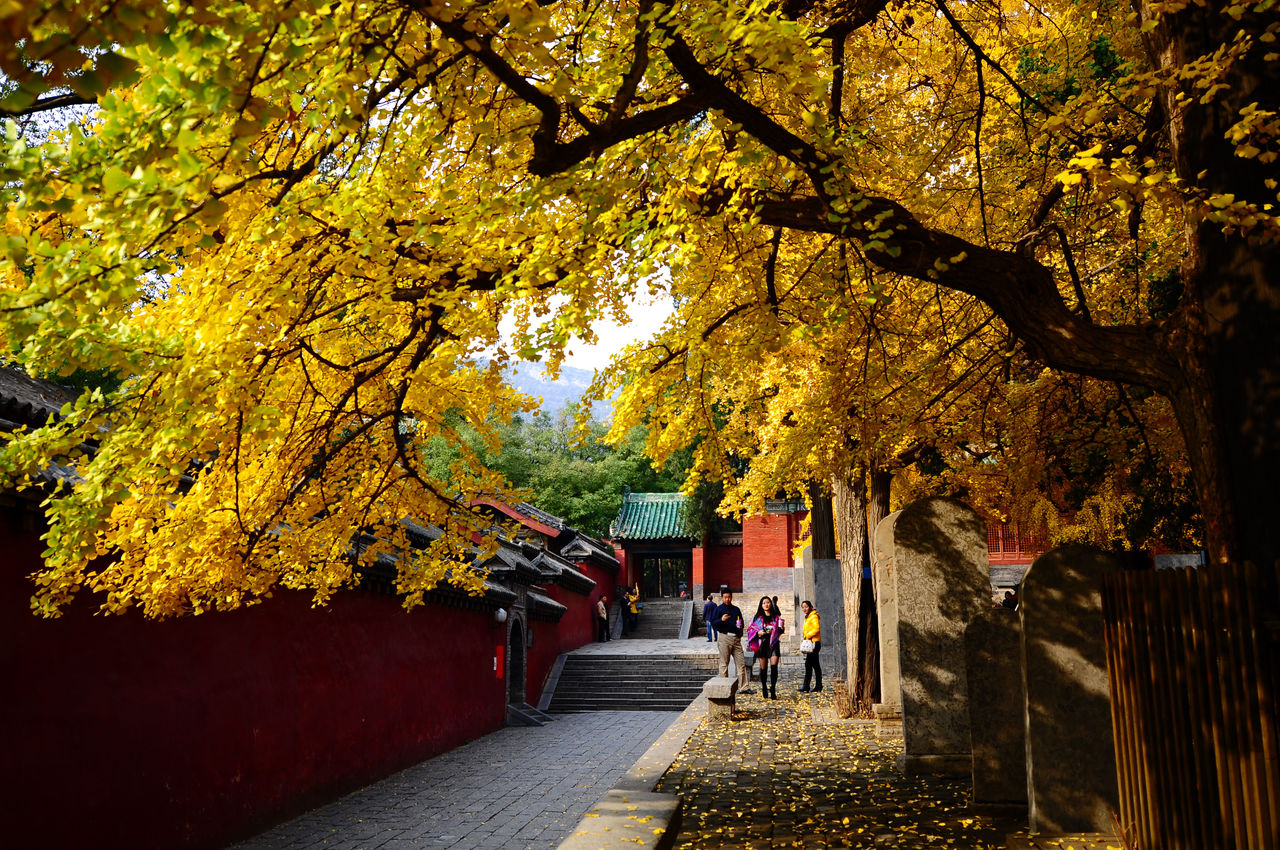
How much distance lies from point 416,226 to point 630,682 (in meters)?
20.6

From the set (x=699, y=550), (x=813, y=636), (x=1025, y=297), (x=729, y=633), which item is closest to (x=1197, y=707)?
(x=1025, y=297)

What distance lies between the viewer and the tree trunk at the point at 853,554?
13789 mm

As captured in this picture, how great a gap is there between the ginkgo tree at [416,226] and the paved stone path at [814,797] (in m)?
Result: 3.12

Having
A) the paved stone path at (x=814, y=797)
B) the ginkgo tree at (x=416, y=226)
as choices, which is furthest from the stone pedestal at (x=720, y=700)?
the ginkgo tree at (x=416, y=226)

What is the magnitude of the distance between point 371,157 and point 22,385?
5336 millimetres

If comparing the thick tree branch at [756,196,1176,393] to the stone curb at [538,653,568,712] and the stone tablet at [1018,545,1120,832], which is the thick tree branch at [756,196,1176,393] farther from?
the stone curb at [538,653,568,712]

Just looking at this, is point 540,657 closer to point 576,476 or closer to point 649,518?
point 649,518

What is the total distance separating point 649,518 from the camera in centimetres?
3959

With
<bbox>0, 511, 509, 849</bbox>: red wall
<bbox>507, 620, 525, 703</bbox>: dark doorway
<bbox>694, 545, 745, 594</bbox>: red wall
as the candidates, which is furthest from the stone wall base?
<bbox>694, 545, 745, 594</bbox>: red wall

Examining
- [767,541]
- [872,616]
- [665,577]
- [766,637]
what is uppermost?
[767,541]

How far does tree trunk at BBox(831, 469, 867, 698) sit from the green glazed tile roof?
23600 mm

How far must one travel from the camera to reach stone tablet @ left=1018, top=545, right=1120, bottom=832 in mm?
5773

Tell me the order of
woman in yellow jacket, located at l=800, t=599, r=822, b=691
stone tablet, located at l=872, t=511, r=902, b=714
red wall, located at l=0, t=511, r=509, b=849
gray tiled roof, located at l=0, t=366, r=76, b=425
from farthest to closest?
woman in yellow jacket, located at l=800, t=599, r=822, b=691, stone tablet, located at l=872, t=511, r=902, b=714, gray tiled roof, located at l=0, t=366, r=76, b=425, red wall, located at l=0, t=511, r=509, b=849

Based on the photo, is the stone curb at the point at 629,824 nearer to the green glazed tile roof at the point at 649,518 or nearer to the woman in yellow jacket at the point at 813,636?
the woman in yellow jacket at the point at 813,636
